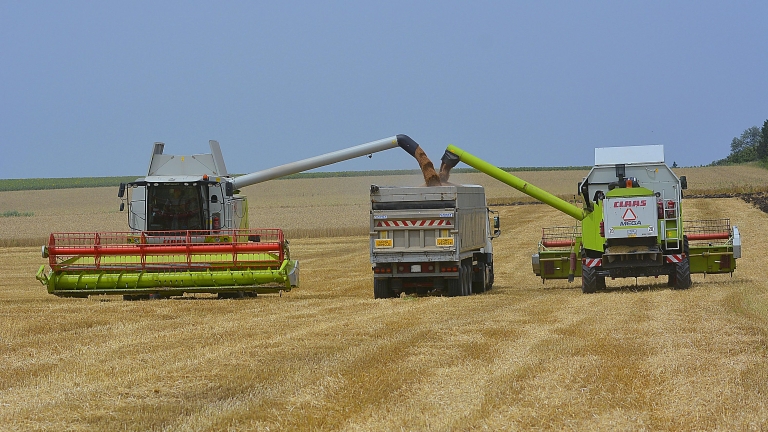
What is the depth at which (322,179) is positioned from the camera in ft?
325

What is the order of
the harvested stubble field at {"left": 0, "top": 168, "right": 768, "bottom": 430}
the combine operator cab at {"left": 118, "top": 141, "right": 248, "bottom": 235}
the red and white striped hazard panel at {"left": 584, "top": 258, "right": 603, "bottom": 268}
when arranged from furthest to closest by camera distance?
the combine operator cab at {"left": 118, "top": 141, "right": 248, "bottom": 235} < the red and white striped hazard panel at {"left": 584, "top": 258, "right": 603, "bottom": 268} < the harvested stubble field at {"left": 0, "top": 168, "right": 768, "bottom": 430}

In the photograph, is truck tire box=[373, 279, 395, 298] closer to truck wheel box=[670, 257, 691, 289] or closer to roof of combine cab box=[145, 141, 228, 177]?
roof of combine cab box=[145, 141, 228, 177]

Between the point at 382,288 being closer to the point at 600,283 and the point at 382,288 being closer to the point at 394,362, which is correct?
the point at 600,283

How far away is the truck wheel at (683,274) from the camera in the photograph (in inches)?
748

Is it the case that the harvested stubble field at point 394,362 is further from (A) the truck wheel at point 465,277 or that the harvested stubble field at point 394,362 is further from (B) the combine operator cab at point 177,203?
(B) the combine operator cab at point 177,203

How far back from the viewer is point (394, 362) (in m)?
9.67

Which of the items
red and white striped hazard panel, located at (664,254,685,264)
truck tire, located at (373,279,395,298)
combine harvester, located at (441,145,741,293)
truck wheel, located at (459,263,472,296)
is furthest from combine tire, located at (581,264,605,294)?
truck tire, located at (373,279,395,298)

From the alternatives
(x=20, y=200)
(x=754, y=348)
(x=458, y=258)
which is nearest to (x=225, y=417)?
(x=754, y=348)

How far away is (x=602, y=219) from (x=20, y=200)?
75.4 m

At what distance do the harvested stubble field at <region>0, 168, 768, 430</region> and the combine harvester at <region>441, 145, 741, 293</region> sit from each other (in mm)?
623

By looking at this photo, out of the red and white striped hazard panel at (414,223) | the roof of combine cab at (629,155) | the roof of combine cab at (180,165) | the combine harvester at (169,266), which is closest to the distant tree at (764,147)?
the roof of combine cab at (629,155)

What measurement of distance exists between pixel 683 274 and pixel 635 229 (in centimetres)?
121

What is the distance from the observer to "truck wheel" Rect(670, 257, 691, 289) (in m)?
19.0

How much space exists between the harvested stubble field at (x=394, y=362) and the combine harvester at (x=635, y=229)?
62cm
